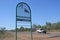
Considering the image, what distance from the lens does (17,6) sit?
57.8 ft

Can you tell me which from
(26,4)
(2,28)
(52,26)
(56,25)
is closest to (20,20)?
(26,4)

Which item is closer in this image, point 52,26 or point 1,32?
Result: point 1,32

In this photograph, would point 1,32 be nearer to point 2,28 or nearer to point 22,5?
point 2,28

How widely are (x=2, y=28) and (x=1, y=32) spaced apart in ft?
2.65

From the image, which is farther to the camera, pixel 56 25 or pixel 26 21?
pixel 56 25

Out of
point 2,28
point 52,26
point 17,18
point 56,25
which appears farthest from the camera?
point 52,26

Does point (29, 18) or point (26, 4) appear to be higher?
point (26, 4)

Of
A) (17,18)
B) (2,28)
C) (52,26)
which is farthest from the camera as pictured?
(52,26)

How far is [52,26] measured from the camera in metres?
88.7

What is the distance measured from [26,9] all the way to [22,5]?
53 centimetres

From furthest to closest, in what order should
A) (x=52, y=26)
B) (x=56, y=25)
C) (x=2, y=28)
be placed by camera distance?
1. (x=52, y=26)
2. (x=56, y=25)
3. (x=2, y=28)


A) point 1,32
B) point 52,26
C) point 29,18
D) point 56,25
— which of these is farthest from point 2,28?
point 52,26

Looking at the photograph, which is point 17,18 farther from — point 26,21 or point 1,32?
point 1,32

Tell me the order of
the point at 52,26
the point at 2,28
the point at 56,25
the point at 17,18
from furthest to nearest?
the point at 52,26
the point at 56,25
the point at 2,28
the point at 17,18
